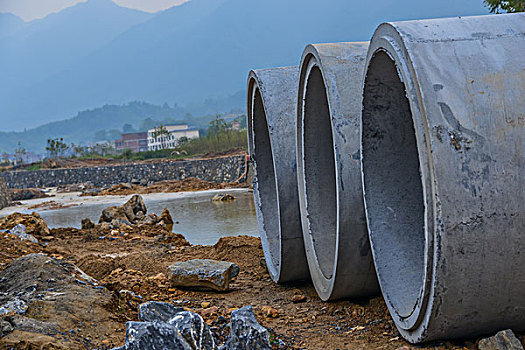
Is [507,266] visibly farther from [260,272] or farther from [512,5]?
[512,5]

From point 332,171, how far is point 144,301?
2.12m

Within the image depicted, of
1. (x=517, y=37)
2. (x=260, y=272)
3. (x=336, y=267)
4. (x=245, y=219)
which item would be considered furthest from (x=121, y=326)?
(x=245, y=219)

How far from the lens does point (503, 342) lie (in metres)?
2.79

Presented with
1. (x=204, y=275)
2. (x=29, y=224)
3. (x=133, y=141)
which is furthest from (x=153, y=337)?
(x=133, y=141)

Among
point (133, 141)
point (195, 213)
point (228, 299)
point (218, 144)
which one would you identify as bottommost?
point (228, 299)

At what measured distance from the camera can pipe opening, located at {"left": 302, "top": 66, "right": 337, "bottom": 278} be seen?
15.9 ft

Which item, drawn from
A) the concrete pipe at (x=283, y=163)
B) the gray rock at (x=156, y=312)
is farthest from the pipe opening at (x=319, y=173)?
the gray rock at (x=156, y=312)

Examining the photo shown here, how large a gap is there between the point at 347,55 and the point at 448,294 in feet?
7.23

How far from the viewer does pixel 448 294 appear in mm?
2752

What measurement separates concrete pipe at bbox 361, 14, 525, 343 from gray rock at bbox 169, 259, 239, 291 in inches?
99.3

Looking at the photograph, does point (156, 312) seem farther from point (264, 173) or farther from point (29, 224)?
point (29, 224)

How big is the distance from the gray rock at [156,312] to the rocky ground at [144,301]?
0.84 feet

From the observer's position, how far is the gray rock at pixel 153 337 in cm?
302

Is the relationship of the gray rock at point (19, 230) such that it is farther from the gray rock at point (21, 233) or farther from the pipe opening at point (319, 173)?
the pipe opening at point (319, 173)
